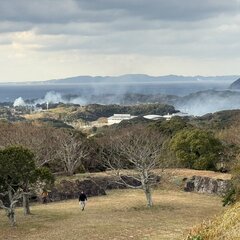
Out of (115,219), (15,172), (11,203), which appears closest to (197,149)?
(115,219)

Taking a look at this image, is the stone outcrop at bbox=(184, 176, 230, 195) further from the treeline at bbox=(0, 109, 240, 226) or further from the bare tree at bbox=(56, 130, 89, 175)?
the bare tree at bbox=(56, 130, 89, 175)

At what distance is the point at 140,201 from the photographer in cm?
3148

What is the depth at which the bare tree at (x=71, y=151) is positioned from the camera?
4381cm

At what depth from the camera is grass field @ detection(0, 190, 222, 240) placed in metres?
20.4

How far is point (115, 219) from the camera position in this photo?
2436 centimetres

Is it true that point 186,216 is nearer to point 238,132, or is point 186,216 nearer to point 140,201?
point 140,201

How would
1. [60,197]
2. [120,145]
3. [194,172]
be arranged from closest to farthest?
[60,197] < [194,172] < [120,145]

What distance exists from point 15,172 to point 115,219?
5.83 metres

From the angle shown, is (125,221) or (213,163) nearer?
(125,221)

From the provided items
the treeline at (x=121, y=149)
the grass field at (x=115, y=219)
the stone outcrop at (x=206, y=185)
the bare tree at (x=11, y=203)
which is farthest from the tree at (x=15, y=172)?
the stone outcrop at (x=206, y=185)

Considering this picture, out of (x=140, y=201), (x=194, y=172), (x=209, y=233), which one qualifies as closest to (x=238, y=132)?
(x=194, y=172)

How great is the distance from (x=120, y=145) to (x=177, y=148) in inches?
227

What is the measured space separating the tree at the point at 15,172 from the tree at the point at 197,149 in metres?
23.6

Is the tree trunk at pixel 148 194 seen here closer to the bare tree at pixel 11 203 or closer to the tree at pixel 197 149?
the bare tree at pixel 11 203
